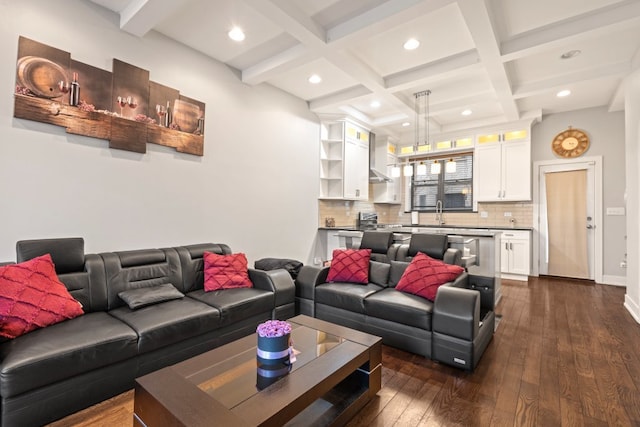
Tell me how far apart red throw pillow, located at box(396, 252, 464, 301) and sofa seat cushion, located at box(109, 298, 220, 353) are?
1.73 meters

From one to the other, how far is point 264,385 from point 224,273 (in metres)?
1.72

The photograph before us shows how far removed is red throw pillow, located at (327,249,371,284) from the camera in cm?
325

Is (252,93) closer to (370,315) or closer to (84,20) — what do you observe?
(84,20)

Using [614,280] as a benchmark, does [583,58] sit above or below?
above

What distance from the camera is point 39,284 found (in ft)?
6.60

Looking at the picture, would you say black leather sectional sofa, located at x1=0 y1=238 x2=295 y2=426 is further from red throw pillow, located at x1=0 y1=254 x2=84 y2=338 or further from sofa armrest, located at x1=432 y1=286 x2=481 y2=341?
sofa armrest, located at x1=432 y1=286 x2=481 y2=341

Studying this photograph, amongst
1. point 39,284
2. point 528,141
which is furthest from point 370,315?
point 528,141

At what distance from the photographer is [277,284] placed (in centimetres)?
307

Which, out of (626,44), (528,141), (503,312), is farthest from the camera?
(528,141)

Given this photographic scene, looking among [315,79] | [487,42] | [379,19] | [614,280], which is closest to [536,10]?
[487,42]

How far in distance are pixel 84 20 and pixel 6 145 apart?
50.9 inches

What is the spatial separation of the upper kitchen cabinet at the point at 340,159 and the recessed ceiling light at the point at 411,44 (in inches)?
83.9

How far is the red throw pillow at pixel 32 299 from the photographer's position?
5.95ft

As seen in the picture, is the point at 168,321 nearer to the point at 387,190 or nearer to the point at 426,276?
the point at 426,276
